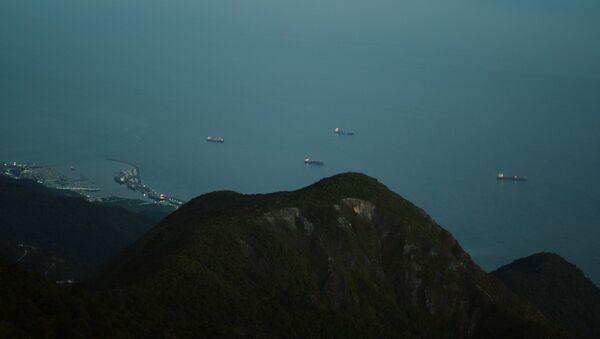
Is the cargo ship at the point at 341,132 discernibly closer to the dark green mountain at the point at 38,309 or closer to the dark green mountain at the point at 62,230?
the dark green mountain at the point at 62,230

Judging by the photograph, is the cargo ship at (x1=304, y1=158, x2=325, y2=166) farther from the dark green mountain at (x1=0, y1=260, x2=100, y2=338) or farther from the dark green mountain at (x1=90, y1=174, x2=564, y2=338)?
the dark green mountain at (x1=0, y1=260, x2=100, y2=338)

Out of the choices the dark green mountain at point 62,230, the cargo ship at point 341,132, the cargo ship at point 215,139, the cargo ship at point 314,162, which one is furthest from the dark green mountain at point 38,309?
the cargo ship at point 341,132

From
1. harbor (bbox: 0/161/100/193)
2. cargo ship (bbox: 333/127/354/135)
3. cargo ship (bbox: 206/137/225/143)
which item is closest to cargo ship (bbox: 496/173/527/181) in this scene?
cargo ship (bbox: 333/127/354/135)

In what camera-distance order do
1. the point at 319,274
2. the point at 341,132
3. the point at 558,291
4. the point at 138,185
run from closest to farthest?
the point at 319,274 < the point at 558,291 < the point at 138,185 < the point at 341,132

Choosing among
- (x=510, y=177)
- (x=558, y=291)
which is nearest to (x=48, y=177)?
(x=510, y=177)

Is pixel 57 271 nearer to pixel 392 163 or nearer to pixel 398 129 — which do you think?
pixel 392 163

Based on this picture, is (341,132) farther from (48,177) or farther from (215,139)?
(48,177)
